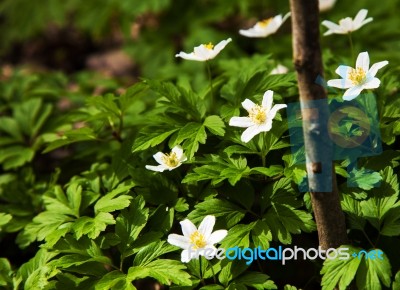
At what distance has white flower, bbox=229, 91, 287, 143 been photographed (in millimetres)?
1986

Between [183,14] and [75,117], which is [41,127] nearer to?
[75,117]

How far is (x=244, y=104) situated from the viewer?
211 centimetres

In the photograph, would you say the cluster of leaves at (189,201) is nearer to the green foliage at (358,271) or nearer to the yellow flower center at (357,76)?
the green foliage at (358,271)

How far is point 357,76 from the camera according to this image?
2033mm

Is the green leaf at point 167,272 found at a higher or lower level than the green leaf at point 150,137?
lower

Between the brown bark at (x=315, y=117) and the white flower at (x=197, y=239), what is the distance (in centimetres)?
35

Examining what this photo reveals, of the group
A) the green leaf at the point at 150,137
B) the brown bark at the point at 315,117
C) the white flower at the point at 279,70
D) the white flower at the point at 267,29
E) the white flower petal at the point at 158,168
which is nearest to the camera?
the brown bark at the point at 315,117

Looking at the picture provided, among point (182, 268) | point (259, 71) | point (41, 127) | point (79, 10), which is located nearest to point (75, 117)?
point (41, 127)

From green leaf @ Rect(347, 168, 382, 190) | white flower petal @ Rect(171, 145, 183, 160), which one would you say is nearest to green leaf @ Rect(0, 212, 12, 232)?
white flower petal @ Rect(171, 145, 183, 160)

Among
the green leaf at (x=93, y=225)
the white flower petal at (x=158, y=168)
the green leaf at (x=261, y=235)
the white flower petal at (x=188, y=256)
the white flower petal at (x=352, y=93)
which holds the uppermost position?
the white flower petal at (x=352, y=93)

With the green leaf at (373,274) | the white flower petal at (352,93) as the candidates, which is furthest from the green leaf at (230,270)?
the white flower petal at (352,93)

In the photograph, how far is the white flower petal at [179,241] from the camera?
1.84 meters

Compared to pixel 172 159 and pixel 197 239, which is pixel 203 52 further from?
pixel 197 239

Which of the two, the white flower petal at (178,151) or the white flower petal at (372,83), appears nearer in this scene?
the white flower petal at (372,83)
